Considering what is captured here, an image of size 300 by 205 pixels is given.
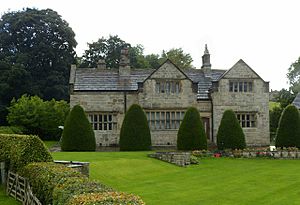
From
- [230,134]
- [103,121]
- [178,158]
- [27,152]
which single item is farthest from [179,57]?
[27,152]

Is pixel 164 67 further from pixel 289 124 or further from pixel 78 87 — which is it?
pixel 289 124

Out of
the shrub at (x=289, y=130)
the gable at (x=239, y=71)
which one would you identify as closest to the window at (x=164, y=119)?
the gable at (x=239, y=71)

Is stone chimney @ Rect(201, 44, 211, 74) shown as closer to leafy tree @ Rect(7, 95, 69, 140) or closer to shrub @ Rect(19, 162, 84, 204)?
leafy tree @ Rect(7, 95, 69, 140)

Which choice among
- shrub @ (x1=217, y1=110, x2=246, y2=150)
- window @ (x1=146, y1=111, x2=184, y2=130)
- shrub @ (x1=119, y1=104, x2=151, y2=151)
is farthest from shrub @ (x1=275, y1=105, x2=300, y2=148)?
shrub @ (x1=119, y1=104, x2=151, y2=151)

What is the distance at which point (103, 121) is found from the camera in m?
A: 36.4

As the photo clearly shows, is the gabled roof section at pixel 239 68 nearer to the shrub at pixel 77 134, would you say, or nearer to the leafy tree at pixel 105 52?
the shrub at pixel 77 134

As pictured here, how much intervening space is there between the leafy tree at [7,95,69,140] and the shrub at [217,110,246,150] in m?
18.2

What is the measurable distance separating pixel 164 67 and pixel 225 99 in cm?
600

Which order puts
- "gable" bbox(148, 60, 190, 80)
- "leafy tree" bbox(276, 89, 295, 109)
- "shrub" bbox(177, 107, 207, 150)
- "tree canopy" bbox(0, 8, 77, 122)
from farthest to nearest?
"leafy tree" bbox(276, 89, 295, 109) → "tree canopy" bbox(0, 8, 77, 122) → "gable" bbox(148, 60, 190, 80) → "shrub" bbox(177, 107, 207, 150)

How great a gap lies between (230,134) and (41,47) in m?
35.0

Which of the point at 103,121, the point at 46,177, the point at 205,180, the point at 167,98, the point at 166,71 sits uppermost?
the point at 166,71

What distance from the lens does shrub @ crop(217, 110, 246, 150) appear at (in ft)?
108

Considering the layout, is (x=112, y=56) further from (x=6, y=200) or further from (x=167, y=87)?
(x=6, y=200)

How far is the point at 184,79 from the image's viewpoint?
36875 millimetres
